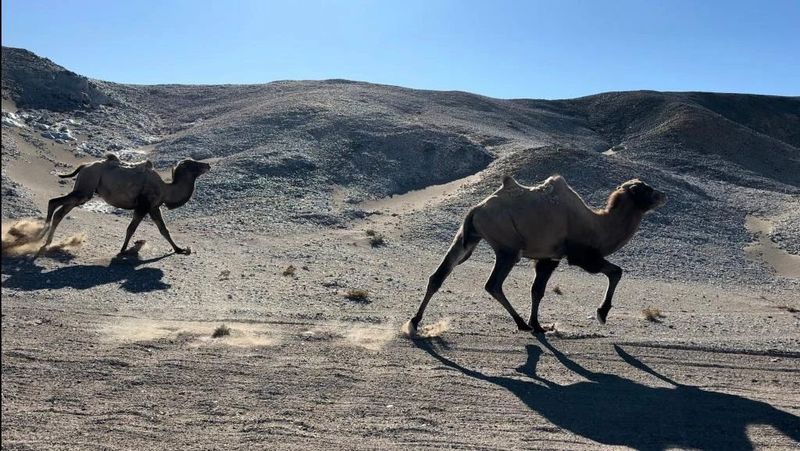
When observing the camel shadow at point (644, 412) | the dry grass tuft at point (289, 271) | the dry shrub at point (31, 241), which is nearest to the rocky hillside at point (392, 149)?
the dry shrub at point (31, 241)

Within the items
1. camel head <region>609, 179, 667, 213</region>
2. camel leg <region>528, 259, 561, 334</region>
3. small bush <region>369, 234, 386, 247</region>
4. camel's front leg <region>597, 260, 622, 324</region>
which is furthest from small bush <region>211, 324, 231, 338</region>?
small bush <region>369, 234, 386, 247</region>

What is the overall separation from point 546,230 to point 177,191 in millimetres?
11303

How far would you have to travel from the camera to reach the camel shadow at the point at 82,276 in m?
13.3

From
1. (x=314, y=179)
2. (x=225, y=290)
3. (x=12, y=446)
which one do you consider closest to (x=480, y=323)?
(x=225, y=290)

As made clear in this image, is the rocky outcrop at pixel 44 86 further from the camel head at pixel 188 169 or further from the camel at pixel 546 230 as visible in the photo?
the camel at pixel 546 230

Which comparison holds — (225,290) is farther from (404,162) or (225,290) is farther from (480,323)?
(404,162)

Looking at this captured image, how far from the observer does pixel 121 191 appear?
57.3 feet

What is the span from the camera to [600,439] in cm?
686

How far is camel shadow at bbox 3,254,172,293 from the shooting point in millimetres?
13328

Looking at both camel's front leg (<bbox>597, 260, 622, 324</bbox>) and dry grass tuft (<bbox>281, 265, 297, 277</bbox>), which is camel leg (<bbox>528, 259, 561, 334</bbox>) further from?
dry grass tuft (<bbox>281, 265, 297, 277</bbox>)

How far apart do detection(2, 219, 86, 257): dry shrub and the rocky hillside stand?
8.91 meters

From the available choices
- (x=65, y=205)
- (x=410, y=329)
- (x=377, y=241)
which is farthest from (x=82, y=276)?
(x=377, y=241)

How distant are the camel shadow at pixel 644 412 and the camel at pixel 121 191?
38.1ft

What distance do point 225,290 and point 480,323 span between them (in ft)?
18.3
